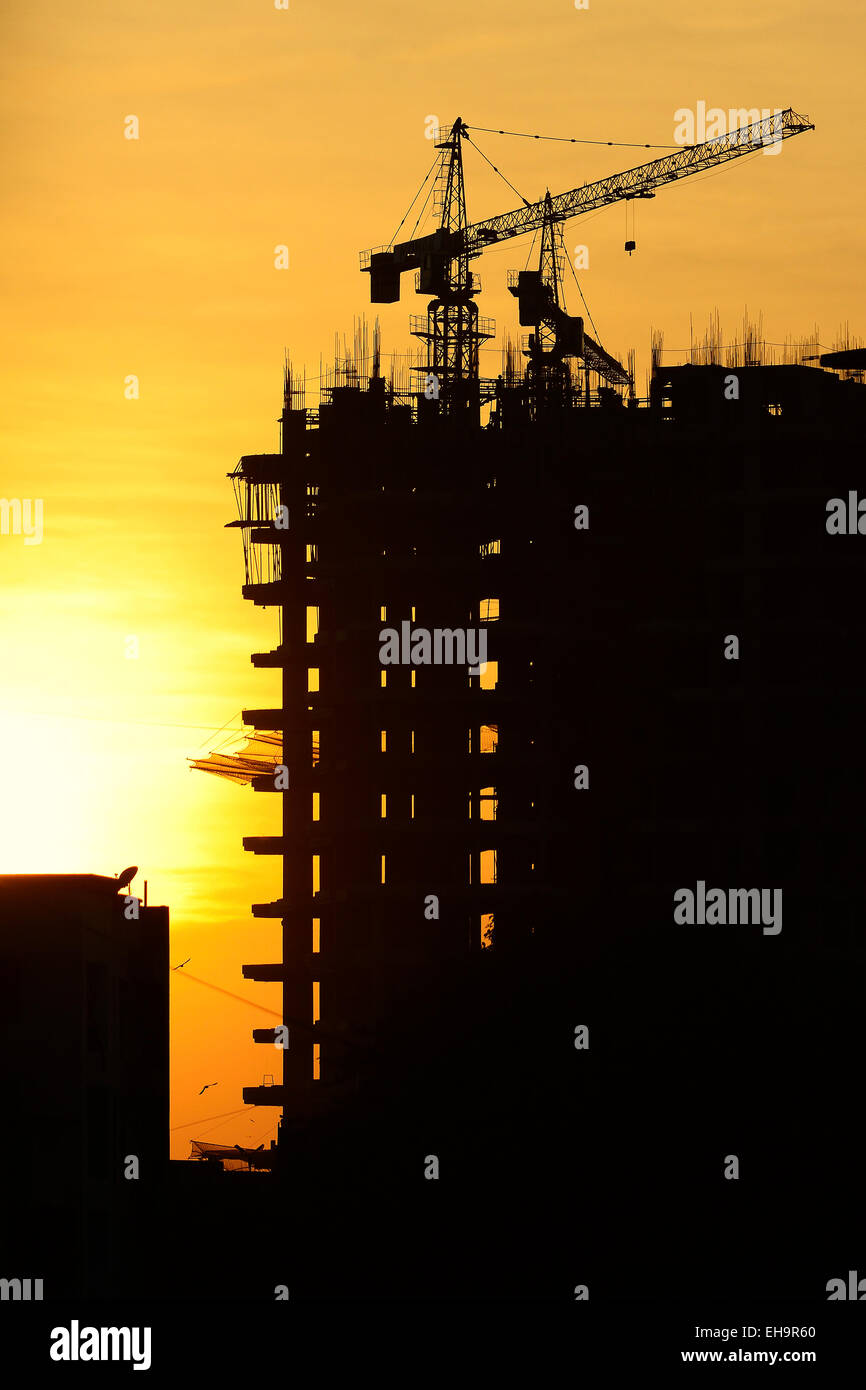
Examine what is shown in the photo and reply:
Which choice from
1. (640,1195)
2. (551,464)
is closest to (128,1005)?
(640,1195)

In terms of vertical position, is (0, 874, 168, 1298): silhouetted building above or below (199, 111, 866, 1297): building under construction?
below

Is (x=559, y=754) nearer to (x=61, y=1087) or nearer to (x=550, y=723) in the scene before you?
(x=550, y=723)

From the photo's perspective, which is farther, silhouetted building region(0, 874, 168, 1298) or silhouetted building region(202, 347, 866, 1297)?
silhouetted building region(202, 347, 866, 1297)

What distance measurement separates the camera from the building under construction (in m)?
87.4

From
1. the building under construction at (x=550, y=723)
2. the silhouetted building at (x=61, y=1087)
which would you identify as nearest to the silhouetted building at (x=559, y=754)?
the building under construction at (x=550, y=723)

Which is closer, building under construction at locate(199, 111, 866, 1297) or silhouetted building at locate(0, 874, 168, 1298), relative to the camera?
silhouetted building at locate(0, 874, 168, 1298)

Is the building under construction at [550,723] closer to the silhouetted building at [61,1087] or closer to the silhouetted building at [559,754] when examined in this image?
the silhouetted building at [559,754]

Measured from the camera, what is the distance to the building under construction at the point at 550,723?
87375mm

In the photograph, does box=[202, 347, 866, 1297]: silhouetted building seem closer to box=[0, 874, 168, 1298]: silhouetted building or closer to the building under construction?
the building under construction

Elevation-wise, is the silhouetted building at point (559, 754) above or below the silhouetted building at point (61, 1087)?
above

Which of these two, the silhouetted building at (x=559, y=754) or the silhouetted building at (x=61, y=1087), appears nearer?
the silhouetted building at (x=61, y=1087)

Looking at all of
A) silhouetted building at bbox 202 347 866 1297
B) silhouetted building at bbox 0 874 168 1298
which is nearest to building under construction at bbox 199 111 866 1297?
silhouetted building at bbox 202 347 866 1297

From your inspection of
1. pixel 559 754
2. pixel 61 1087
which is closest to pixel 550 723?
pixel 559 754

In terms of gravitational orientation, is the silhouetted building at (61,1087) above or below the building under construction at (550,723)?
below
